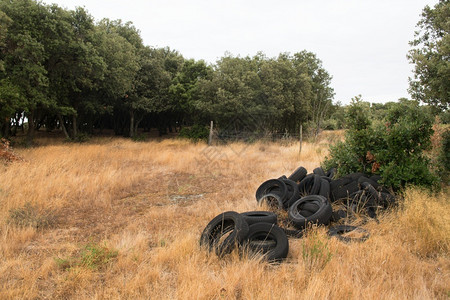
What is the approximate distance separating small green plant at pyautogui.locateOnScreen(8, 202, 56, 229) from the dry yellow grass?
2 centimetres

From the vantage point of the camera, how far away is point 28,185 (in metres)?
6.90

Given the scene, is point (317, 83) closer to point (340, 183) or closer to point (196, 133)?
point (196, 133)

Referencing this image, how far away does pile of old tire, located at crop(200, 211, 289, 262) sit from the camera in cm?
380

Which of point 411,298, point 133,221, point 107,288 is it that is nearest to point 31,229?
point 133,221

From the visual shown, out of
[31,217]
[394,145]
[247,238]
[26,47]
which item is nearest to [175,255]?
[247,238]

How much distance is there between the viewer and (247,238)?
4109 mm

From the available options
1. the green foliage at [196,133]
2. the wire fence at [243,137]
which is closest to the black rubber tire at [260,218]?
the wire fence at [243,137]

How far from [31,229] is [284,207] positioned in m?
Result: 4.89

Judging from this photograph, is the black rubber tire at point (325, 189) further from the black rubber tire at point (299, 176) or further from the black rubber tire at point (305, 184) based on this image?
the black rubber tire at point (299, 176)

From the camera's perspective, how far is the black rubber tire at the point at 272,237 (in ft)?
12.2

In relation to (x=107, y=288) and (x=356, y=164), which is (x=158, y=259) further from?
(x=356, y=164)

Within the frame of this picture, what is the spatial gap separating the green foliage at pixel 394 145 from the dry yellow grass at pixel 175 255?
592 mm

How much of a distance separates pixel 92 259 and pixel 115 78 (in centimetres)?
1949

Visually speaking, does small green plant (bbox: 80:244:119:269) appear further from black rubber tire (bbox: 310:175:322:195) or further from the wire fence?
the wire fence
